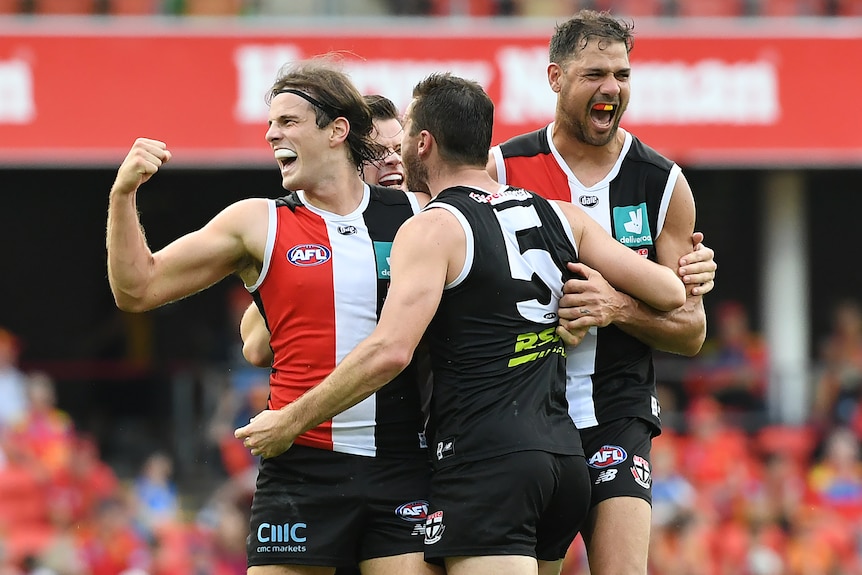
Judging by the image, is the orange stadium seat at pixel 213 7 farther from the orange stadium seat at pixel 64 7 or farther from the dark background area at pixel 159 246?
the dark background area at pixel 159 246

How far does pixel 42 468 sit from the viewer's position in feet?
41.5

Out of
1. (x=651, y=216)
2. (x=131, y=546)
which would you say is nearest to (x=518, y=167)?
(x=651, y=216)

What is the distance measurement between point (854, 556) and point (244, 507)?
17.6ft

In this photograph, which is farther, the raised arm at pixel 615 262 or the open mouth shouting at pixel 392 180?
the open mouth shouting at pixel 392 180

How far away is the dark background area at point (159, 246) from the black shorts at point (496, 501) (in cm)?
1246

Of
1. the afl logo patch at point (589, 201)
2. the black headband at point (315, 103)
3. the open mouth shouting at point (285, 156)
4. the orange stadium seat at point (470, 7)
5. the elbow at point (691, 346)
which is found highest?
the orange stadium seat at point (470, 7)

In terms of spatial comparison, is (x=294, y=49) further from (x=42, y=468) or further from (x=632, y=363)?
(x=632, y=363)

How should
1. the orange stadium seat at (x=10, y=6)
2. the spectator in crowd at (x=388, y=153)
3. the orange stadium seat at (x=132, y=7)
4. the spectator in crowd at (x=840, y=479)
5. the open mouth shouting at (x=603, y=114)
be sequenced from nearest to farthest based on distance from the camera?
the open mouth shouting at (x=603, y=114)
the spectator in crowd at (x=388, y=153)
the spectator in crowd at (x=840, y=479)
the orange stadium seat at (x=10, y=6)
the orange stadium seat at (x=132, y=7)

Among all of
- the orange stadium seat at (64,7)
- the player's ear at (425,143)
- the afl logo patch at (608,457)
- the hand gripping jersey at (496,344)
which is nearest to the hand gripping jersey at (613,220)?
the afl logo patch at (608,457)

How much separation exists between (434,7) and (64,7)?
388 cm

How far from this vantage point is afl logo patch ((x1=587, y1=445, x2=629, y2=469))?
528 cm

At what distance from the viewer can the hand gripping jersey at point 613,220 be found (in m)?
5.38

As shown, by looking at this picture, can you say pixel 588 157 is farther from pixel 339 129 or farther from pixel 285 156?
pixel 285 156

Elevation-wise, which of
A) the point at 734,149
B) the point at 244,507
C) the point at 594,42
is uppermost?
the point at 594,42
